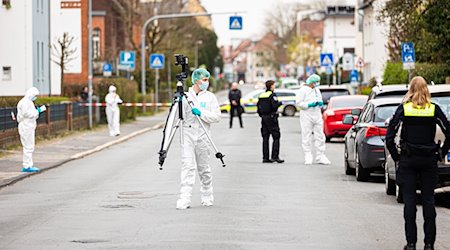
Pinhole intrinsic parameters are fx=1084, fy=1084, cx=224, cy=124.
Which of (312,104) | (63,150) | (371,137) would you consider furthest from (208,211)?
(63,150)

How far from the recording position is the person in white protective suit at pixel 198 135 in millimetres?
14062

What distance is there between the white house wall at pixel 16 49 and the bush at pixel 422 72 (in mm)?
15940

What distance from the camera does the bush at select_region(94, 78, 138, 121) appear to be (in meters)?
44.7

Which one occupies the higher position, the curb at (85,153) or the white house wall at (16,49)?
the white house wall at (16,49)

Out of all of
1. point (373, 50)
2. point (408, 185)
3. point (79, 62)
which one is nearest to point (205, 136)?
point (408, 185)

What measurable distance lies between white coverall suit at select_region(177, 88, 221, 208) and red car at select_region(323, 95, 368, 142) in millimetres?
17338

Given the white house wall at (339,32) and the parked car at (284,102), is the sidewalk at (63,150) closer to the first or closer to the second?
the parked car at (284,102)

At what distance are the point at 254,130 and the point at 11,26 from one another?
13.8m

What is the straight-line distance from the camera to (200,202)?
14.9 metres

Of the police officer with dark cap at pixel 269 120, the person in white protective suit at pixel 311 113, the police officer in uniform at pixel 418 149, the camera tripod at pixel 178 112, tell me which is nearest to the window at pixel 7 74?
the police officer with dark cap at pixel 269 120

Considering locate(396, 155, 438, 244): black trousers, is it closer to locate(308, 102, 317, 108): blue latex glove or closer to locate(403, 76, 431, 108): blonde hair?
locate(403, 76, 431, 108): blonde hair

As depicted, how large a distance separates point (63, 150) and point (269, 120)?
25.0 feet

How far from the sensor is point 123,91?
46.9 meters

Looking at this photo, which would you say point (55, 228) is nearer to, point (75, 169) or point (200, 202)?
point (200, 202)
